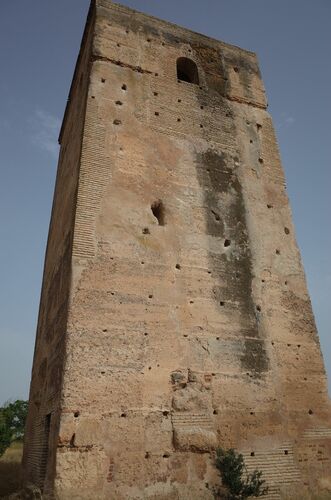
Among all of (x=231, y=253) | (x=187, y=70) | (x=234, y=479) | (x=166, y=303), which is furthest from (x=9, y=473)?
→ (x=187, y=70)

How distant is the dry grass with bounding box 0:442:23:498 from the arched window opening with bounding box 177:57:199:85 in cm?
966

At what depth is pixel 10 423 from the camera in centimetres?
1675

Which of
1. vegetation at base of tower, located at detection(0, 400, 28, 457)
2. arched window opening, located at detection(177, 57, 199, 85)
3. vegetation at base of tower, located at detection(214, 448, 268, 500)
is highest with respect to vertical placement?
arched window opening, located at detection(177, 57, 199, 85)

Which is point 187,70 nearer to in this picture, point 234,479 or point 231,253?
point 231,253

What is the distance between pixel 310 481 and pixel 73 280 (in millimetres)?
4760

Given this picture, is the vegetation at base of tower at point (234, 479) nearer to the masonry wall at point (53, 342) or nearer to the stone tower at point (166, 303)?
the stone tower at point (166, 303)

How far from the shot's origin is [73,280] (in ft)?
20.0

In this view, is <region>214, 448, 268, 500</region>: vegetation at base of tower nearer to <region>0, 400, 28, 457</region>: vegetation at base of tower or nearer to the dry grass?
the dry grass

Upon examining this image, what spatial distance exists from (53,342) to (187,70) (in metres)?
7.17

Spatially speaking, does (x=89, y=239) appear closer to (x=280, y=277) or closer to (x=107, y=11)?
(x=280, y=277)

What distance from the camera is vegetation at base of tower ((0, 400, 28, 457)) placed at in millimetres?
13614

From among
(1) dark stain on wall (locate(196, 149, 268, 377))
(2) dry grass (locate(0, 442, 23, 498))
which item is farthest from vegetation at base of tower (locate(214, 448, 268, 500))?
(2) dry grass (locate(0, 442, 23, 498))

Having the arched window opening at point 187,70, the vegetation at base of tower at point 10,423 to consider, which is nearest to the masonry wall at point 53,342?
the arched window opening at point 187,70

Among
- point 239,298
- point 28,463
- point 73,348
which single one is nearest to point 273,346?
point 239,298
